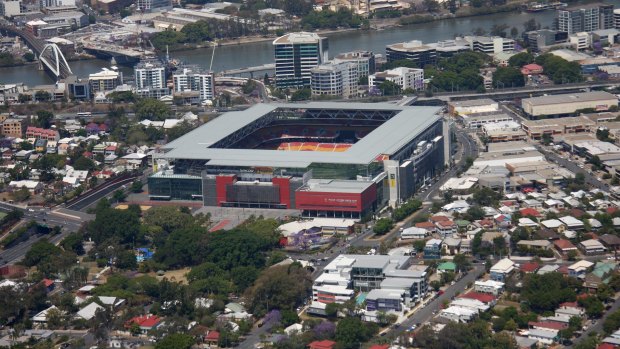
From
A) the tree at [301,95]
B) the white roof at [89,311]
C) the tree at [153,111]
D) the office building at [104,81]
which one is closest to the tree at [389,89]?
the tree at [301,95]

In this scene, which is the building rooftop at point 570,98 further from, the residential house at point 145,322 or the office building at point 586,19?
the residential house at point 145,322

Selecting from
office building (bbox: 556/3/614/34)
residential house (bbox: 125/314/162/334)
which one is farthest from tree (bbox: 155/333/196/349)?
office building (bbox: 556/3/614/34)

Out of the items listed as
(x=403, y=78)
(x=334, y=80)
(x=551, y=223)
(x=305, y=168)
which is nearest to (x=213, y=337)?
(x=551, y=223)

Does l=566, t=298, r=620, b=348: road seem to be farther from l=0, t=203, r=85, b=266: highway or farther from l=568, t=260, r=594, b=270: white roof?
l=0, t=203, r=85, b=266: highway

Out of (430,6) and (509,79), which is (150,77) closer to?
(509,79)

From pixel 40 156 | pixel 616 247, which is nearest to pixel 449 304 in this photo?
pixel 616 247

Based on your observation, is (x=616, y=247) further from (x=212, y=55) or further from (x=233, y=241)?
(x=212, y=55)

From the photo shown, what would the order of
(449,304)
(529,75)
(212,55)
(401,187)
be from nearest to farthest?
(449,304) → (401,187) → (529,75) → (212,55)
